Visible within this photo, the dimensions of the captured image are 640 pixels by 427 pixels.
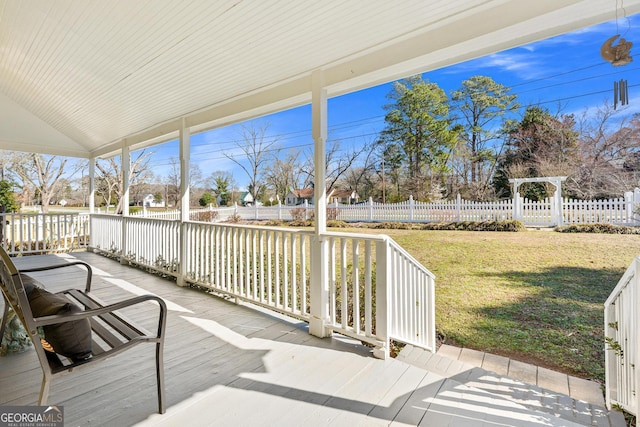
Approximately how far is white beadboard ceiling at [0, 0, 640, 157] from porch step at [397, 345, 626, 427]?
237 centimetres

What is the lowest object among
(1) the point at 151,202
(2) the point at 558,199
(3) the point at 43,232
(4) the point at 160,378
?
(4) the point at 160,378

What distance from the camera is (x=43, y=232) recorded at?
738 cm

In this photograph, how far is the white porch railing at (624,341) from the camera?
170cm

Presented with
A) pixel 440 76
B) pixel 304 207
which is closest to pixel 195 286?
pixel 304 207

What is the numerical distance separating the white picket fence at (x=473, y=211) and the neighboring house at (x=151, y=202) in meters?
2.51

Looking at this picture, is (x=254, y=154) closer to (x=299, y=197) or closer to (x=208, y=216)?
(x=208, y=216)

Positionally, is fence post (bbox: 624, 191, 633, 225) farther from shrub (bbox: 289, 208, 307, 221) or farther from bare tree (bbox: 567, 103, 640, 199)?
shrub (bbox: 289, 208, 307, 221)

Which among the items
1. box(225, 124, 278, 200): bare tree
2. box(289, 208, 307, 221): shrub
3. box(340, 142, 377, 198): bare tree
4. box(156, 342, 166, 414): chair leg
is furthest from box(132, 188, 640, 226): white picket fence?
box(156, 342, 166, 414): chair leg

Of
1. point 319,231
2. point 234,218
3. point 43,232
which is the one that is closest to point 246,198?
point 234,218

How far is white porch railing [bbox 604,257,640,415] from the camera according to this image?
1.70m

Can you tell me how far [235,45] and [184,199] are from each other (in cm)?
262

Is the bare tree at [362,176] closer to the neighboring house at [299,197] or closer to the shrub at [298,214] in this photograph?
the neighboring house at [299,197]

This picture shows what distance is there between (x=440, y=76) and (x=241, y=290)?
3833 millimetres

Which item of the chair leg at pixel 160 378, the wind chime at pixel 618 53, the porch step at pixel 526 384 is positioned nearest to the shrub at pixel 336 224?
the porch step at pixel 526 384
